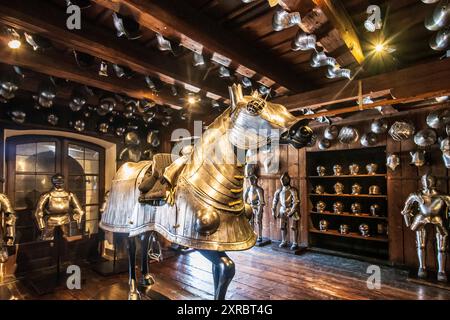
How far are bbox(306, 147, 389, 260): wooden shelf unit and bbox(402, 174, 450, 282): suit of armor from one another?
1.10m

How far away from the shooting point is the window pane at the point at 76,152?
4559 millimetres

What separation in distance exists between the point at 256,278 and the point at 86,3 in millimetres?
3524

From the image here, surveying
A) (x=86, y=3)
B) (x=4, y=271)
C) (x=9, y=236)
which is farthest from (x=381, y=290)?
(x=4, y=271)

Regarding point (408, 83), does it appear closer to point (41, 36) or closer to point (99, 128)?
point (41, 36)

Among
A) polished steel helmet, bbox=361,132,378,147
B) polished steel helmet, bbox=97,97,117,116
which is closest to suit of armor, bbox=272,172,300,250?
polished steel helmet, bbox=361,132,378,147

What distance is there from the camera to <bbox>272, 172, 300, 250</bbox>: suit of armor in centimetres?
501

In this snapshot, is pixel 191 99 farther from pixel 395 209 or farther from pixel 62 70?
pixel 395 209

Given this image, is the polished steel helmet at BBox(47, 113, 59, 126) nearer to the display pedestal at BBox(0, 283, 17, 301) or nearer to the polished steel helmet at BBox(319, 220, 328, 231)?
the display pedestal at BBox(0, 283, 17, 301)

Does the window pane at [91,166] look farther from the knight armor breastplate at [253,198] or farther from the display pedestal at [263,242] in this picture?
the display pedestal at [263,242]

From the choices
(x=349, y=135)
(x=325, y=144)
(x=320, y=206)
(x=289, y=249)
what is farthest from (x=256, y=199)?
(x=349, y=135)

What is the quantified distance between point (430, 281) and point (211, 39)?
13.5 ft

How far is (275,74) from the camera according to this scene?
2898 millimetres

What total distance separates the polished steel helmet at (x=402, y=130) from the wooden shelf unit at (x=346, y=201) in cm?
80

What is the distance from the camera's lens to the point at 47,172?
425cm
